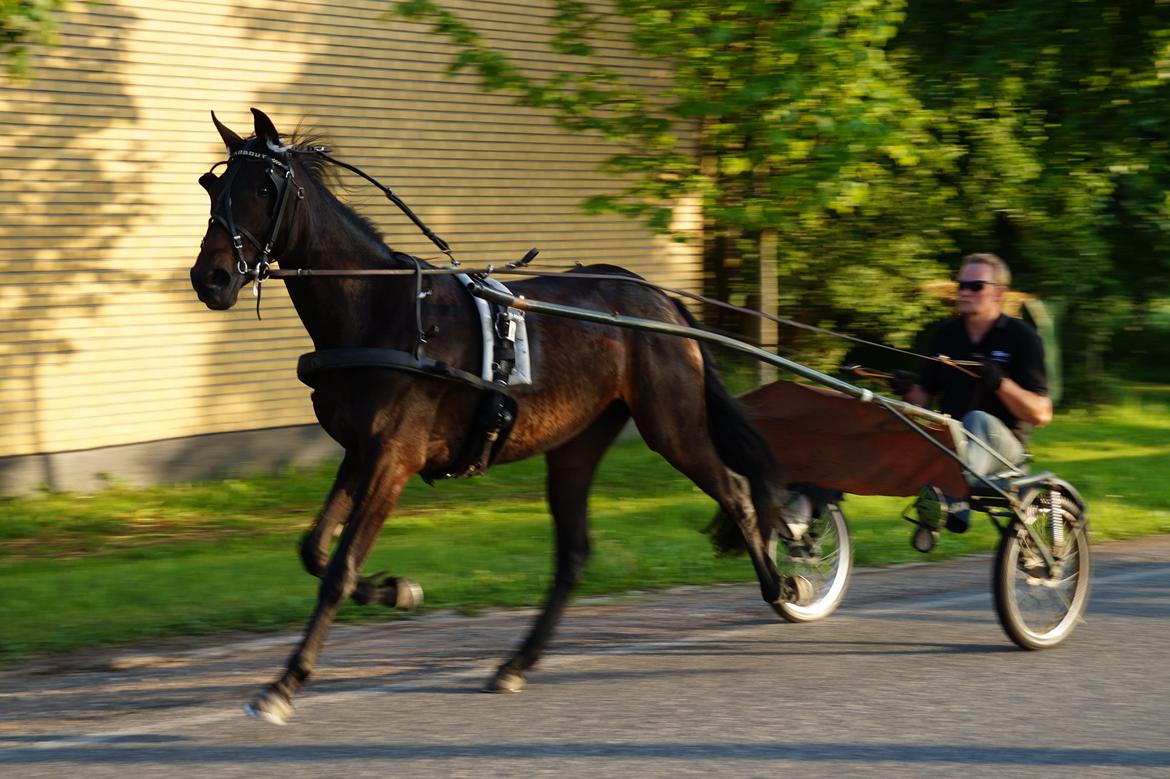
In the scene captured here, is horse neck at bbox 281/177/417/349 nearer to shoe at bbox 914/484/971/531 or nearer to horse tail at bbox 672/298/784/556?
horse tail at bbox 672/298/784/556

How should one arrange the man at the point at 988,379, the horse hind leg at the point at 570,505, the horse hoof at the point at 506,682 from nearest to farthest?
the horse hoof at the point at 506,682
the horse hind leg at the point at 570,505
the man at the point at 988,379

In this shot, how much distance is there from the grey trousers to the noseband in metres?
3.53

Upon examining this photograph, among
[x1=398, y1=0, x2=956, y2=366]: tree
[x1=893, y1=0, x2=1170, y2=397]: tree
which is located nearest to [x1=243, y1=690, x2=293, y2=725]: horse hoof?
[x1=398, y1=0, x2=956, y2=366]: tree

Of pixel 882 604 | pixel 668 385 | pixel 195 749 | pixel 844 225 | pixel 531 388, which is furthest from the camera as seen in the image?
pixel 844 225

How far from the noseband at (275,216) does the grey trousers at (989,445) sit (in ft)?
11.6

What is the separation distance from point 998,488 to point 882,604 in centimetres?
133

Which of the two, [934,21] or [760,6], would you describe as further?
[934,21]

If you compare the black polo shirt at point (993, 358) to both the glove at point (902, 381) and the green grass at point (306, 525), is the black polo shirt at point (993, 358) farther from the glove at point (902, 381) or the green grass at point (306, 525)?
the green grass at point (306, 525)

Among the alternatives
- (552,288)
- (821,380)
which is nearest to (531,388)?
(552,288)

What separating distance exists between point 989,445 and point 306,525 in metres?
5.91

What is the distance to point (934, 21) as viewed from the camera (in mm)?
14594

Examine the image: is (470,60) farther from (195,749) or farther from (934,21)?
(195,749)

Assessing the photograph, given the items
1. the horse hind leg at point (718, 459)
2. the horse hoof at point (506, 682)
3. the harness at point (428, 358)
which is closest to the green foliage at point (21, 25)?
the harness at point (428, 358)

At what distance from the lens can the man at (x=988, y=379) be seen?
7473mm
